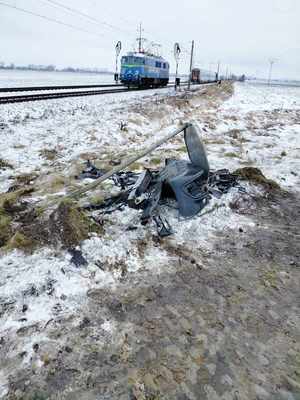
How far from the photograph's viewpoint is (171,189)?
597cm

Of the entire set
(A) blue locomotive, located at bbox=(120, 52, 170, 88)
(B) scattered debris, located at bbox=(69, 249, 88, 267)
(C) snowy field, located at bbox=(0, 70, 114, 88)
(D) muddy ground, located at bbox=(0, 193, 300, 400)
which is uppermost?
(A) blue locomotive, located at bbox=(120, 52, 170, 88)

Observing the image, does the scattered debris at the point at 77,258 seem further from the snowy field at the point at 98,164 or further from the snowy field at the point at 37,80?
the snowy field at the point at 37,80

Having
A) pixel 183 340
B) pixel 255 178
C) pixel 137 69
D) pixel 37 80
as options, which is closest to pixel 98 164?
pixel 255 178

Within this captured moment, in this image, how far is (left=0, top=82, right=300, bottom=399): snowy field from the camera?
3381 millimetres

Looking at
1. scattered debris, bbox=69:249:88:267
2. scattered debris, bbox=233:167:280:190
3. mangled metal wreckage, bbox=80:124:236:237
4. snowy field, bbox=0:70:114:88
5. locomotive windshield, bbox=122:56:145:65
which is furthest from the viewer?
snowy field, bbox=0:70:114:88

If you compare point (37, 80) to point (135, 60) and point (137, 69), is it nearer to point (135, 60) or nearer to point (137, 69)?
point (135, 60)

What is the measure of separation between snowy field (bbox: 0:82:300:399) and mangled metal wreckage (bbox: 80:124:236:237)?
0.20m

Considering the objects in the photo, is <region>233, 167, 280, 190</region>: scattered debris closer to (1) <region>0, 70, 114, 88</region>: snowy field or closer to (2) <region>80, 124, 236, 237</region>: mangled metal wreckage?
(2) <region>80, 124, 236, 237</region>: mangled metal wreckage

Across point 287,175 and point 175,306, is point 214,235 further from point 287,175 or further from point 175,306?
point 287,175

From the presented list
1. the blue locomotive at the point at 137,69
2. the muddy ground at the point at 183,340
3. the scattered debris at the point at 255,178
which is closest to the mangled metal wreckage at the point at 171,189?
the scattered debris at the point at 255,178

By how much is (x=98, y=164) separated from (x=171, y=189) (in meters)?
3.08

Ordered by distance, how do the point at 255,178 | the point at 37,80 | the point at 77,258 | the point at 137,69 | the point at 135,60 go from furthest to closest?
the point at 37,80 → the point at 137,69 → the point at 135,60 → the point at 255,178 → the point at 77,258

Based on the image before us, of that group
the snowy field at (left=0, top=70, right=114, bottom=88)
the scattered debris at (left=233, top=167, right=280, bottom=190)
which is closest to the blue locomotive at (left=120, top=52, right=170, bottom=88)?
the snowy field at (left=0, top=70, right=114, bottom=88)

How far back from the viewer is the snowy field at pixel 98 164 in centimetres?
338
